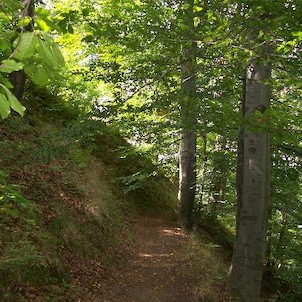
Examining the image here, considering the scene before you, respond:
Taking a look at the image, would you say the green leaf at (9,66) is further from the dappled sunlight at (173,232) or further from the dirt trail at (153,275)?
the dappled sunlight at (173,232)

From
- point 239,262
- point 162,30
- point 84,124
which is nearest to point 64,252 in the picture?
point 84,124

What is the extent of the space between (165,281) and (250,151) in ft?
11.5

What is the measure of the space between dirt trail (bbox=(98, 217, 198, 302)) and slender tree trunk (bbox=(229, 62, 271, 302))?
121cm

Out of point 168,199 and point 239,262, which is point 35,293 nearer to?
point 239,262

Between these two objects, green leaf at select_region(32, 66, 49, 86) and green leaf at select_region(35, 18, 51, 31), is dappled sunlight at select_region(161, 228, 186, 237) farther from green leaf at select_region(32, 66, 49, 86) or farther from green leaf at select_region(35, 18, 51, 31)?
green leaf at select_region(35, 18, 51, 31)

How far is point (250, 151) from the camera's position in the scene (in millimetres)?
6906

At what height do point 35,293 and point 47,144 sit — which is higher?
point 47,144

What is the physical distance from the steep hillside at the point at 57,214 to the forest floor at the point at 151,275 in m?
0.28

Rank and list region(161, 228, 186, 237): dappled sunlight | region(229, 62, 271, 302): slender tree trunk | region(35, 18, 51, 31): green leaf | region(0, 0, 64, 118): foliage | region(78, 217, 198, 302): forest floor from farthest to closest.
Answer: region(161, 228, 186, 237): dappled sunlight < region(78, 217, 198, 302): forest floor < region(229, 62, 271, 302): slender tree trunk < region(35, 18, 51, 31): green leaf < region(0, 0, 64, 118): foliage

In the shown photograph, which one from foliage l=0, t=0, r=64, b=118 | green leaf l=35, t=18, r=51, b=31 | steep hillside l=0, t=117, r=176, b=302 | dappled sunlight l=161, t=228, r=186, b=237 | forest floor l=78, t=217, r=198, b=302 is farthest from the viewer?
dappled sunlight l=161, t=228, r=186, b=237

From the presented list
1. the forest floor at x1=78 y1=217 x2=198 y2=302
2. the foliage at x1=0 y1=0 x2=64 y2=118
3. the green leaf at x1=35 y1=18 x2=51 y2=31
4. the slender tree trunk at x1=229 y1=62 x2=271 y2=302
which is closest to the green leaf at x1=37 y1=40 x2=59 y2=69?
the foliage at x1=0 y1=0 x2=64 y2=118

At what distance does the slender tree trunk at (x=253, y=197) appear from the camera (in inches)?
265

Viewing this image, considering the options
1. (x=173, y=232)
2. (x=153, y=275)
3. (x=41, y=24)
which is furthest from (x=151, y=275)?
(x=41, y=24)

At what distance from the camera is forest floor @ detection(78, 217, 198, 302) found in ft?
24.5
